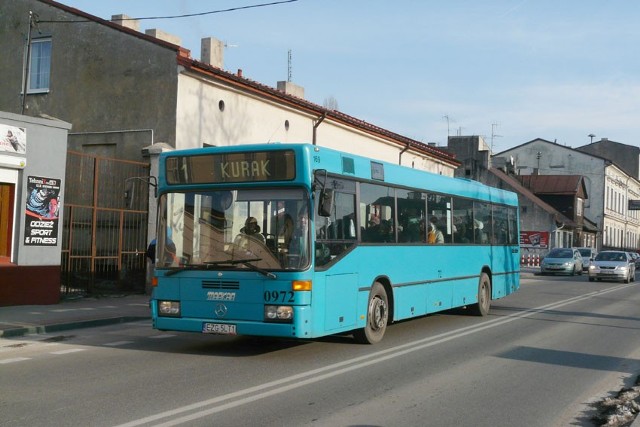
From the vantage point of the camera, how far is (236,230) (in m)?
9.77

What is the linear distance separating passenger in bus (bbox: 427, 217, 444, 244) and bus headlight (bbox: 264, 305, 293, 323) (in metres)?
4.73

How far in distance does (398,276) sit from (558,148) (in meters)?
68.2

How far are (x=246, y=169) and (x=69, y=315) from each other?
678 cm

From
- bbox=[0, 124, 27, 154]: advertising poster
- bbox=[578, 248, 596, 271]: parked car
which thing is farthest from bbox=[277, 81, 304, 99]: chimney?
bbox=[578, 248, 596, 271]: parked car

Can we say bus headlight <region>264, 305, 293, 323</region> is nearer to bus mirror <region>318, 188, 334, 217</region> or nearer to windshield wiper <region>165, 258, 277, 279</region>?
Result: windshield wiper <region>165, 258, 277, 279</region>

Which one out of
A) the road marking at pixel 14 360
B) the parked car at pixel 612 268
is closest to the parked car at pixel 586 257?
the parked car at pixel 612 268

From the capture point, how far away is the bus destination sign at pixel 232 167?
976cm

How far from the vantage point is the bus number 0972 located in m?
9.42

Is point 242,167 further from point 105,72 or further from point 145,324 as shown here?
point 105,72

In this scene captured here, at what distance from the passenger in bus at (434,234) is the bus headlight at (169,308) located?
17.1ft

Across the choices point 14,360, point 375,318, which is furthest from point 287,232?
point 14,360

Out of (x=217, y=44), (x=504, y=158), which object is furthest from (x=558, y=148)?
(x=217, y=44)

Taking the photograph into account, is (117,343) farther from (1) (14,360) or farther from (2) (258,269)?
(2) (258,269)

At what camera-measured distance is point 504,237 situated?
1816 cm
